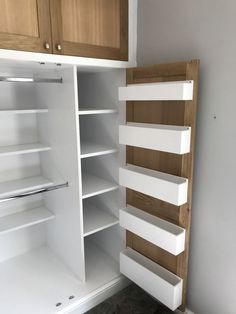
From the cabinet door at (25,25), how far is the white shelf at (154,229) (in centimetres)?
119

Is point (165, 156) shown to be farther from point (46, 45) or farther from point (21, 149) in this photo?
point (21, 149)

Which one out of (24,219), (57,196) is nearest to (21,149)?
(57,196)

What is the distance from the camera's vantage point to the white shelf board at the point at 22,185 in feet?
5.89

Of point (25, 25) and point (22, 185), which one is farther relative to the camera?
point (22, 185)

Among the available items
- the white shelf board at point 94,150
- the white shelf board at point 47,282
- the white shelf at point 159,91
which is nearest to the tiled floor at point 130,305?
the white shelf board at point 47,282

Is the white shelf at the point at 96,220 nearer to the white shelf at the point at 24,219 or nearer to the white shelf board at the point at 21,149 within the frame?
Answer: the white shelf at the point at 24,219

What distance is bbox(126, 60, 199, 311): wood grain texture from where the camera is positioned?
138 cm

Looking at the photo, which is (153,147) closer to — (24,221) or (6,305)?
(24,221)

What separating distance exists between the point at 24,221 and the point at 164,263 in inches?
43.9

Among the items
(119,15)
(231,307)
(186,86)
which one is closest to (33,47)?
(119,15)

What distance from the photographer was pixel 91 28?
1483 mm

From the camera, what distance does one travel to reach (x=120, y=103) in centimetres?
180

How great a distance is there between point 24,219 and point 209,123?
157cm

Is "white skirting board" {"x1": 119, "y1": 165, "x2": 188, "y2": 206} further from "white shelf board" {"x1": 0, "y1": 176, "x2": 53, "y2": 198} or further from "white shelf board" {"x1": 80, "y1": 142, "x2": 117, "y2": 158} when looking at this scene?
"white shelf board" {"x1": 0, "y1": 176, "x2": 53, "y2": 198}
